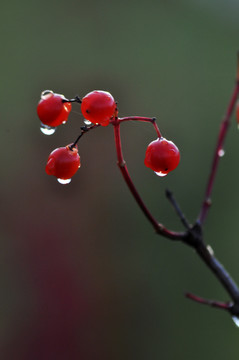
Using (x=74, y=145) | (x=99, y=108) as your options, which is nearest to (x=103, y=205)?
(x=74, y=145)

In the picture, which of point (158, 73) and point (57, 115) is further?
point (158, 73)

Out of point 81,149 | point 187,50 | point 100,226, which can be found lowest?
point 100,226

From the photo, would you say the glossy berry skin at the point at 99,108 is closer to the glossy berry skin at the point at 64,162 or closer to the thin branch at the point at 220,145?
the glossy berry skin at the point at 64,162

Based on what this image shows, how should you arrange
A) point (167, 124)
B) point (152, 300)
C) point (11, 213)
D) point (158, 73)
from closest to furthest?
point (152, 300) < point (11, 213) < point (167, 124) < point (158, 73)

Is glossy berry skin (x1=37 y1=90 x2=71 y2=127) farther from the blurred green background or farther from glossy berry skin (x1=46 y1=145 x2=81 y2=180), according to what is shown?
the blurred green background

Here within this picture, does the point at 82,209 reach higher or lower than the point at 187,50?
lower

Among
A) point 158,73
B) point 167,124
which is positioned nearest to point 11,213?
point 167,124

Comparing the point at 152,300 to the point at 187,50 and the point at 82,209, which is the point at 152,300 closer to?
the point at 82,209
